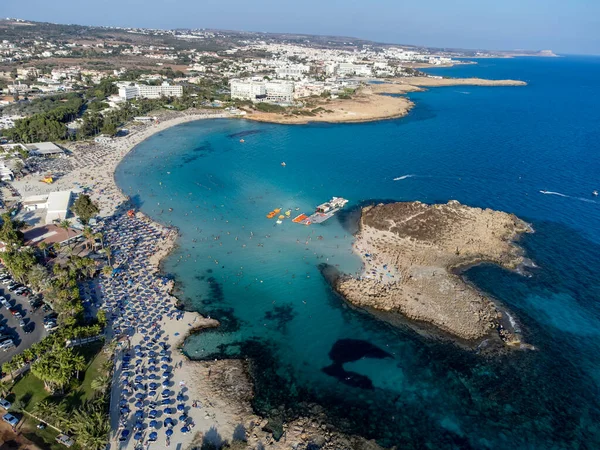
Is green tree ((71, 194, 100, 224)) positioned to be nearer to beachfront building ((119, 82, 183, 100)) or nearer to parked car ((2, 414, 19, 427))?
parked car ((2, 414, 19, 427))

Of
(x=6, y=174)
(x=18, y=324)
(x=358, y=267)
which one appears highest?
(x=6, y=174)

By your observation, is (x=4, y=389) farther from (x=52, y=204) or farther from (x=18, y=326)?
(x=52, y=204)

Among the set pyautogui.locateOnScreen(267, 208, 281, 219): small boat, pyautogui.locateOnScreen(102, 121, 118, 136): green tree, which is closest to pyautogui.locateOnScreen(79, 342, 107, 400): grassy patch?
pyautogui.locateOnScreen(267, 208, 281, 219): small boat

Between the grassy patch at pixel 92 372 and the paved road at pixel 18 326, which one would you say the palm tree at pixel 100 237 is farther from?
the grassy patch at pixel 92 372

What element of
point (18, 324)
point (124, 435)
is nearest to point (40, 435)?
point (124, 435)

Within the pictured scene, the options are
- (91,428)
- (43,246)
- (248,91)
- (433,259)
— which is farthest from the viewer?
(248,91)

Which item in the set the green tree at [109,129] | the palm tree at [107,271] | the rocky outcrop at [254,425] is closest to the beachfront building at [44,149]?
the green tree at [109,129]

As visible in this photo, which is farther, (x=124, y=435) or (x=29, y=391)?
(x=29, y=391)

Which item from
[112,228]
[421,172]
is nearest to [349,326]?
[112,228]

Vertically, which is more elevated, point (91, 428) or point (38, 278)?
point (38, 278)
